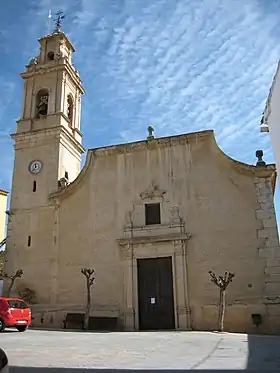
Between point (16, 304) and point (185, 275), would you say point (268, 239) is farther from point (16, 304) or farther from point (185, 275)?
point (16, 304)

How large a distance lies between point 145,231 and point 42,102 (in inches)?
390

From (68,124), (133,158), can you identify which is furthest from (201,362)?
(68,124)

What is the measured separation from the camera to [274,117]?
7453mm

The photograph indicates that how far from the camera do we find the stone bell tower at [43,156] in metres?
18.9

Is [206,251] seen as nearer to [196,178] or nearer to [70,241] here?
[196,178]

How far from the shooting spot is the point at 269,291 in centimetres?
1538

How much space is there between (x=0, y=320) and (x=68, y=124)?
1182 cm

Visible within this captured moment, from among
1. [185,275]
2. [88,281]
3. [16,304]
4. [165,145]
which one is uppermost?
[165,145]

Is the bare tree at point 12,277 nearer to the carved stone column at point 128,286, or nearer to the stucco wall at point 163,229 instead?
the stucco wall at point 163,229

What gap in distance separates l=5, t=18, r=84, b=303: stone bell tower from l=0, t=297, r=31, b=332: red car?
4.02m

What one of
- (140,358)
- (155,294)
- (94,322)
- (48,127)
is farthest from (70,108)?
(140,358)

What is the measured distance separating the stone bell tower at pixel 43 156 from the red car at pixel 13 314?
402cm

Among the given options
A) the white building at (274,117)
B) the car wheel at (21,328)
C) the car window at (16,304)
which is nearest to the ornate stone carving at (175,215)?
the car window at (16,304)

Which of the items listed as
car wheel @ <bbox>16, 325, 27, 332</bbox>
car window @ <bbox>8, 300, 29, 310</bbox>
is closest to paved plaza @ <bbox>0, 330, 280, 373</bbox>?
car window @ <bbox>8, 300, 29, 310</bbox>
